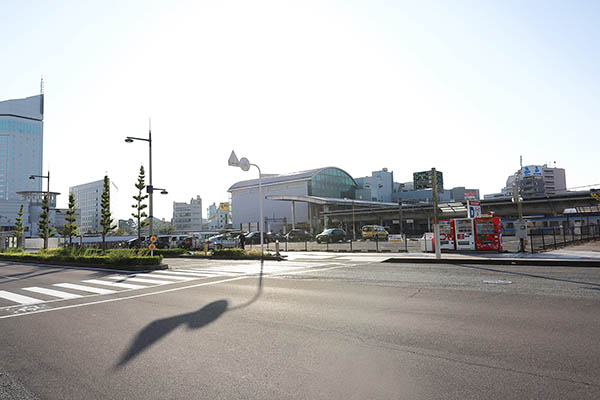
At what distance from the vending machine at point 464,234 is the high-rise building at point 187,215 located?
170m

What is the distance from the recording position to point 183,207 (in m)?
184

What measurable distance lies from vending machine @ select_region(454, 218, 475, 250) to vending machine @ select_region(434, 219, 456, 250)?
0.95 feet

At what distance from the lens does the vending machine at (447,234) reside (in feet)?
79.5

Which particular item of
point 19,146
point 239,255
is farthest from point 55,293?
point 19,146

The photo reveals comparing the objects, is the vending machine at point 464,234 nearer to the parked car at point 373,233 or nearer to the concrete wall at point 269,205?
the parked car at point 373,233

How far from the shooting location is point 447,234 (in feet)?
80.5

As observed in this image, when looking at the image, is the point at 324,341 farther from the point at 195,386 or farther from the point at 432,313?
the point at 432,313

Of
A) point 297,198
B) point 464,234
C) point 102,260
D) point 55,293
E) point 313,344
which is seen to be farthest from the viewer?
point 297,198

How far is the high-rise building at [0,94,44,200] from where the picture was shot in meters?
155

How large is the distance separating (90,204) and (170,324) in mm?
173778

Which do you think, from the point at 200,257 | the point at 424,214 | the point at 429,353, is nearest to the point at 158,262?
the point at 200,257

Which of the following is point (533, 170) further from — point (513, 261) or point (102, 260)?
point (102, 260)

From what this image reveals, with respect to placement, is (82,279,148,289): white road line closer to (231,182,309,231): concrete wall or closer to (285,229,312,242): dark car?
(285,229,312,242): dark car

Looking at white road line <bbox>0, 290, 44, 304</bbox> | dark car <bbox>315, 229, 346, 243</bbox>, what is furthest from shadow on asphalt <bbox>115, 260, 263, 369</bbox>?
dark car <bbox>315, 229, 346, 243</bbox>
